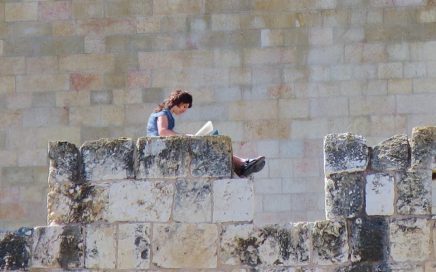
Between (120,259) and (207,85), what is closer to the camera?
(120,259)

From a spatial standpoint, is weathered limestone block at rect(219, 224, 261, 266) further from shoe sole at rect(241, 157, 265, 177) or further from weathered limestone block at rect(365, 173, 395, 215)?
weathered limestone block at rect(365, 173, 395, 215)

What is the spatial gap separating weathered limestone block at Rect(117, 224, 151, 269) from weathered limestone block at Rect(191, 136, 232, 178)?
600 millimetres

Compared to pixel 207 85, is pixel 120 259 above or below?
below

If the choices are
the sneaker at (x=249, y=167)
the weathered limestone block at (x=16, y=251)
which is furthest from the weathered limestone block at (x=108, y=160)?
the sneaker at (x=249, y=167)

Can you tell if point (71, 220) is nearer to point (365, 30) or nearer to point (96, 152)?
point (96, 152)

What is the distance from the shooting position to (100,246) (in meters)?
10.7

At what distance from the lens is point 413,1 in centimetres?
1636

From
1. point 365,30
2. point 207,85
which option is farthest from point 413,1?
point 207,85

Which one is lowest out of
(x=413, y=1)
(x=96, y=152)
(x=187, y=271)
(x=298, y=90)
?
(x=187, y=271)

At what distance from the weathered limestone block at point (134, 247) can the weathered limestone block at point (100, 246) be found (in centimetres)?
7

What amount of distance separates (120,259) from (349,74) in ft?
20.9

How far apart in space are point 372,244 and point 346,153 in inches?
28.5

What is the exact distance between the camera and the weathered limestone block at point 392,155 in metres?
10.5

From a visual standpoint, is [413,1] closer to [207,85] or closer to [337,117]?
[337,117]
